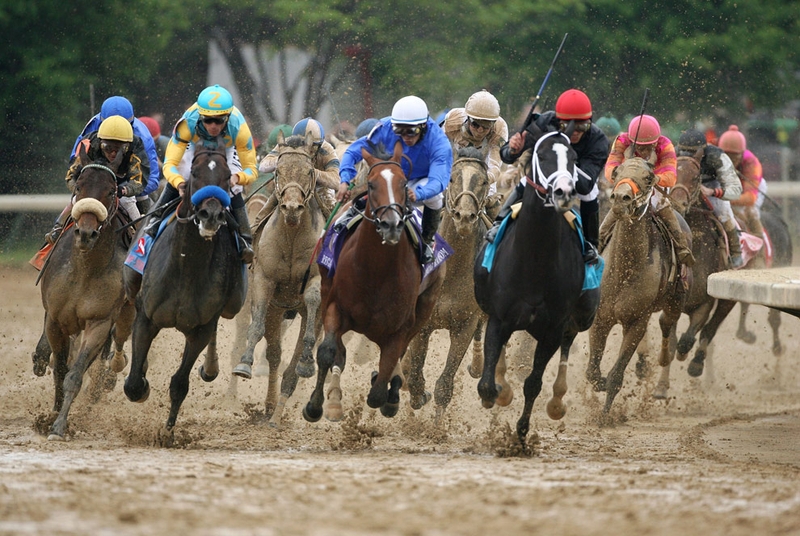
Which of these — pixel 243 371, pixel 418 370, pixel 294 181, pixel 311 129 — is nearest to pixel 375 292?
pixel 243 371

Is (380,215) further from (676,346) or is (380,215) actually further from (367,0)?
(367,0)

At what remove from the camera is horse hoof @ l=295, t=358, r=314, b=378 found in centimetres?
1022

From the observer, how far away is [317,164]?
12375 millimetres

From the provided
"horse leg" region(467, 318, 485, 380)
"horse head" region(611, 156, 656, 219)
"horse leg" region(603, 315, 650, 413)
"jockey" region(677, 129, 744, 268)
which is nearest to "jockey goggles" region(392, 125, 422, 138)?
"horse head" region(611, 156, 656, 219)

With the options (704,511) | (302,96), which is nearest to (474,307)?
(704,511)

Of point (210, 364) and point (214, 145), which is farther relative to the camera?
point (210, 364)

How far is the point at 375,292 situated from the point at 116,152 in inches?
98.5

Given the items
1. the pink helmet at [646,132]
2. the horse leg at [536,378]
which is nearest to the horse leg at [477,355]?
the pink helmet at [646,132]

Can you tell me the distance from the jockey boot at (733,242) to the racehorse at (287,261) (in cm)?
473

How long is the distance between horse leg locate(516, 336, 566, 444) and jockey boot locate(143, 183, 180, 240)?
2.58m

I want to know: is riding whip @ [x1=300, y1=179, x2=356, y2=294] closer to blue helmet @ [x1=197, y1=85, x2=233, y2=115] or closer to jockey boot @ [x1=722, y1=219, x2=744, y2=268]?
blue helmet @ [x1=197, y1=85, x2=233, y2=115]

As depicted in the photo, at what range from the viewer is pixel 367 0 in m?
24.7

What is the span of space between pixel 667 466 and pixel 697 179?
5.54m

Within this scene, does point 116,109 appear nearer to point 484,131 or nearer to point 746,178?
point 484,131
